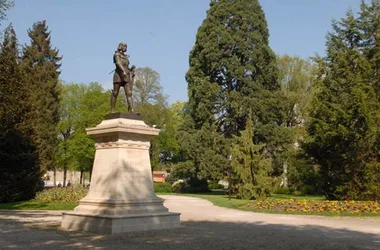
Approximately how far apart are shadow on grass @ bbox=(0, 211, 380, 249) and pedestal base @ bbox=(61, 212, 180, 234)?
1.17 ft

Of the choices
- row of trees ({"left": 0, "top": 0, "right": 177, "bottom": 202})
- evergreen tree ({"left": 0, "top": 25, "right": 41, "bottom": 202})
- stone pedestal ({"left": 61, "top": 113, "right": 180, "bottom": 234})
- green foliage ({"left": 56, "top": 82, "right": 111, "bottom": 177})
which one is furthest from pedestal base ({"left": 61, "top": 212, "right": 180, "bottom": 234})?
green foliage ({"left": 56, "top": 82, "right": 111, "bottom": 177})

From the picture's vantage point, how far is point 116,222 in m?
11.5

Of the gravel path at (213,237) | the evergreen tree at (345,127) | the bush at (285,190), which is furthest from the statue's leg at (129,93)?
the bush at (285,190)

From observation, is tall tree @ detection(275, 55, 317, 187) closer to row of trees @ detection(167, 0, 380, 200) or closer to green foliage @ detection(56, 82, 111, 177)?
row of trees @ detection(167, 0, 380, 200)

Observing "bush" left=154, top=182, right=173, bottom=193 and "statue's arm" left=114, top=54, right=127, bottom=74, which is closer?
"statue's arm" left=114, top=54, right=127, bottom=74

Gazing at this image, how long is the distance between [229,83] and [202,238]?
29.5 metres

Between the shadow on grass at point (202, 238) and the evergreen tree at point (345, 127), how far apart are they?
991 centimetres

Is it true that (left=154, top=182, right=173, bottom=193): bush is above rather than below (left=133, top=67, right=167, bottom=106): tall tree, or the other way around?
below

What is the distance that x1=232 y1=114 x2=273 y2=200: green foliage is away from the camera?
27.1 metres

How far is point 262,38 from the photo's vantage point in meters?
39.0

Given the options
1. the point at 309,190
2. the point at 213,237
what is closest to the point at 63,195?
the point at 213,237

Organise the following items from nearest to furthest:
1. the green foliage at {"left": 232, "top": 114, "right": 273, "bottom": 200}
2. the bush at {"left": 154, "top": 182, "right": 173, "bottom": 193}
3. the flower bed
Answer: the flower bed < the green foliage at {"left": 232, "top": 114, "right": 273, "bottom": 200} < the bush at {"left": 154, "top": 182, "right": 173, "bottom": 193}

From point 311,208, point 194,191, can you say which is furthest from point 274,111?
point 311,208

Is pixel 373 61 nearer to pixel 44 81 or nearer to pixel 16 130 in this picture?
pixel 16 130
